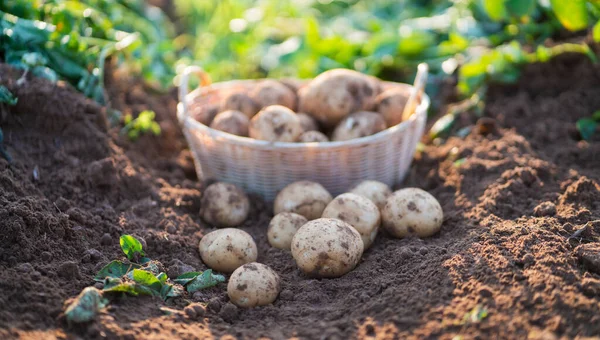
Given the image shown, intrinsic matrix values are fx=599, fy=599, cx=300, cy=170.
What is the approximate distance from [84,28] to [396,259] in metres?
2.83

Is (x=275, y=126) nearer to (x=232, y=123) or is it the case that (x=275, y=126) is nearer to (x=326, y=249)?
(x=232, y=123)

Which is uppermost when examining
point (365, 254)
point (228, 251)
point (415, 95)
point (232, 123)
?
point (415, 95)

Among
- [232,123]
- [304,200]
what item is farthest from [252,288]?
[232,123]

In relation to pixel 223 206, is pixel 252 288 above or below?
above

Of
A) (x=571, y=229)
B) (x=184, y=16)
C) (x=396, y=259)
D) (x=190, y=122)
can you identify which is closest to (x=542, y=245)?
(x=571, y=229)

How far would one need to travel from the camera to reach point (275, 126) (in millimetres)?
3582

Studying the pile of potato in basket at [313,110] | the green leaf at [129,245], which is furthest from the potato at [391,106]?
the green leaf at [129,245]

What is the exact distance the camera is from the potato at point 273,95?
13.1 ft

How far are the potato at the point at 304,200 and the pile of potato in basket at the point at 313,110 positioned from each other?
1.12 ft

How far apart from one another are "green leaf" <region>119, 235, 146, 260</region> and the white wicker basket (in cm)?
98

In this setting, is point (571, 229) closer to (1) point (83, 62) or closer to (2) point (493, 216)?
(2) point (493, 216)

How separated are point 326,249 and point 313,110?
140 centimetres

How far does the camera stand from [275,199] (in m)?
3.54

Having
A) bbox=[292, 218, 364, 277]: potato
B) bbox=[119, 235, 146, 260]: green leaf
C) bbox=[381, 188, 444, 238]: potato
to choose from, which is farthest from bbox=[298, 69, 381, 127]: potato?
bbox=[119, 235, 146, 260]: green leaf
